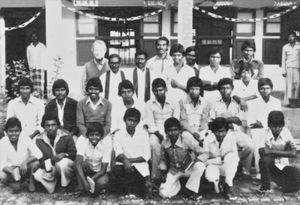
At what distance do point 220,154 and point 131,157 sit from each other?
1.18 metres

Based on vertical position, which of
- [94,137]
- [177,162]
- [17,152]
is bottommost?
[177,162]

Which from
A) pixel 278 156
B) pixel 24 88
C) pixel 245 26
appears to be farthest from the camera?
pixel 245 26

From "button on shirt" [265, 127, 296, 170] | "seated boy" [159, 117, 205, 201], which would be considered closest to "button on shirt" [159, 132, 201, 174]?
"seated boy" [159, 117, 205, 201]

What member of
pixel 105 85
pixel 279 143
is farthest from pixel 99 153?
pixel 279 143

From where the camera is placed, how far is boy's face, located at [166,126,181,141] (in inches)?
226

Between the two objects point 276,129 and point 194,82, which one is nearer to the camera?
point 276,129

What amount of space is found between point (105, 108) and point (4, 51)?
21.5 feet

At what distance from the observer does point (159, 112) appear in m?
6.23

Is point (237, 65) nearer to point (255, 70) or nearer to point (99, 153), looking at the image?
point (255, 70)

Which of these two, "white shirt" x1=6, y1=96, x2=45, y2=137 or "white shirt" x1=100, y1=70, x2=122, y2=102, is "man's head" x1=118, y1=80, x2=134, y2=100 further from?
"white shirt" x1=6, y1=96, x2=45, y2=137

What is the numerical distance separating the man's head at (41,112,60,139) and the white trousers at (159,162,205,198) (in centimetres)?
162

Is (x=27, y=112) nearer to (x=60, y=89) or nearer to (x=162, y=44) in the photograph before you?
(x=60, y=89)

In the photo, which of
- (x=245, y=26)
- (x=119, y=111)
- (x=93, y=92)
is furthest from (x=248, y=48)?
(x=245, y=26)

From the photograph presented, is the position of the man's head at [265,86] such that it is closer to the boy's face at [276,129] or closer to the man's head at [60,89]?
the boy's face at [276,129]
